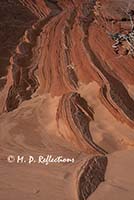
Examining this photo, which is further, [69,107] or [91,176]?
[69,107]

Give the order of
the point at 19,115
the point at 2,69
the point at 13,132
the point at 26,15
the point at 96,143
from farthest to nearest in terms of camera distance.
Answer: the point at 26,15 < the point at 2,69 < the point at 19,115 < the point at 13,132 < the point at 96,143

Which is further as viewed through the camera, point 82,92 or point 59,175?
point 82,92

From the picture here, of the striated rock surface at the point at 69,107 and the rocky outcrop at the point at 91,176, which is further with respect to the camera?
the striated rock surface at the point at 69,107

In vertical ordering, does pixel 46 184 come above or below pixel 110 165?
above

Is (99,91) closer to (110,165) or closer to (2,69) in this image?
(110,165)

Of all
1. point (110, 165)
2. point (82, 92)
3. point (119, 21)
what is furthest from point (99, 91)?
point (119, 21)

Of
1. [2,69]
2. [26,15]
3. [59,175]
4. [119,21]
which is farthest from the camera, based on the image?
[26,15]

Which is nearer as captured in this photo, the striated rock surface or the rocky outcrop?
the rocky outcrop

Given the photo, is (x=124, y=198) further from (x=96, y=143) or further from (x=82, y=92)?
(x=82, y=92)
